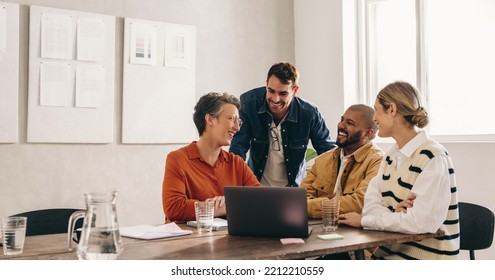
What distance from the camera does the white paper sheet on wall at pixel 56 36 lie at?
3.66m

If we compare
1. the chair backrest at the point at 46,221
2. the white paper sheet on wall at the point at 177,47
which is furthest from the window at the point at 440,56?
the chair backrest at the point at 46,221

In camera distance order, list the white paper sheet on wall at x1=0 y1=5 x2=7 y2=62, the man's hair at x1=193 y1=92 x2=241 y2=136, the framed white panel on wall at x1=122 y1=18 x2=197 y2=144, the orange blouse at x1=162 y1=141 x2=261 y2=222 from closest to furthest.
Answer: the orange blouse at x1=162 y1=141 x2=261 y2=222, the man's hair at x1=193 y1=92 x2=241 y2=136, the white paper sheet on wall at x1=0 y1=5 x2=7 y2=62, the framed white panel on wall at x1=122 y1=18 x2=197 y2=144

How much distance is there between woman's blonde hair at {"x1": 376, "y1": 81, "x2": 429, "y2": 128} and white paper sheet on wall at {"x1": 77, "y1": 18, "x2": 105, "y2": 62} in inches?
87.5

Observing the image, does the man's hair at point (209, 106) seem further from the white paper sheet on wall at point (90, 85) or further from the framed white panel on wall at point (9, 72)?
the framed white panel on wall at point (9, 72)

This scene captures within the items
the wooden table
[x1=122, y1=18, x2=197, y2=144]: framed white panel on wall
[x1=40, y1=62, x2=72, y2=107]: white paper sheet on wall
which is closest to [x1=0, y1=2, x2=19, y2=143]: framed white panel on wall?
[x1=40, y1=62, x2=72, y2=107]: white paper sheet on wall

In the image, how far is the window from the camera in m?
3.88

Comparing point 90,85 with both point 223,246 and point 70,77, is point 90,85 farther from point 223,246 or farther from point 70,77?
point 223,246

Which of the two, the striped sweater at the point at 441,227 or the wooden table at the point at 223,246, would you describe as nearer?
the wooden table at the point at 223,246

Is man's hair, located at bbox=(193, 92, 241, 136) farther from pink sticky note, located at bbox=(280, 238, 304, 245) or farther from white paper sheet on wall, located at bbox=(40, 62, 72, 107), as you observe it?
white paper sheet on wall, located at bbox=(40, 62, 72, 107)

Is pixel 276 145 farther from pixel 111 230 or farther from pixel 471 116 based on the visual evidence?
pixel 111 230

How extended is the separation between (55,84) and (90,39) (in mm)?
398

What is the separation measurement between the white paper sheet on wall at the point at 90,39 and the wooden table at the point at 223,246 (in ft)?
6.33

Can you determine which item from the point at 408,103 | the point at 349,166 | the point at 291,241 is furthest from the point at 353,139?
the point at 291,241

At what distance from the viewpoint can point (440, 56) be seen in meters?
4.15
